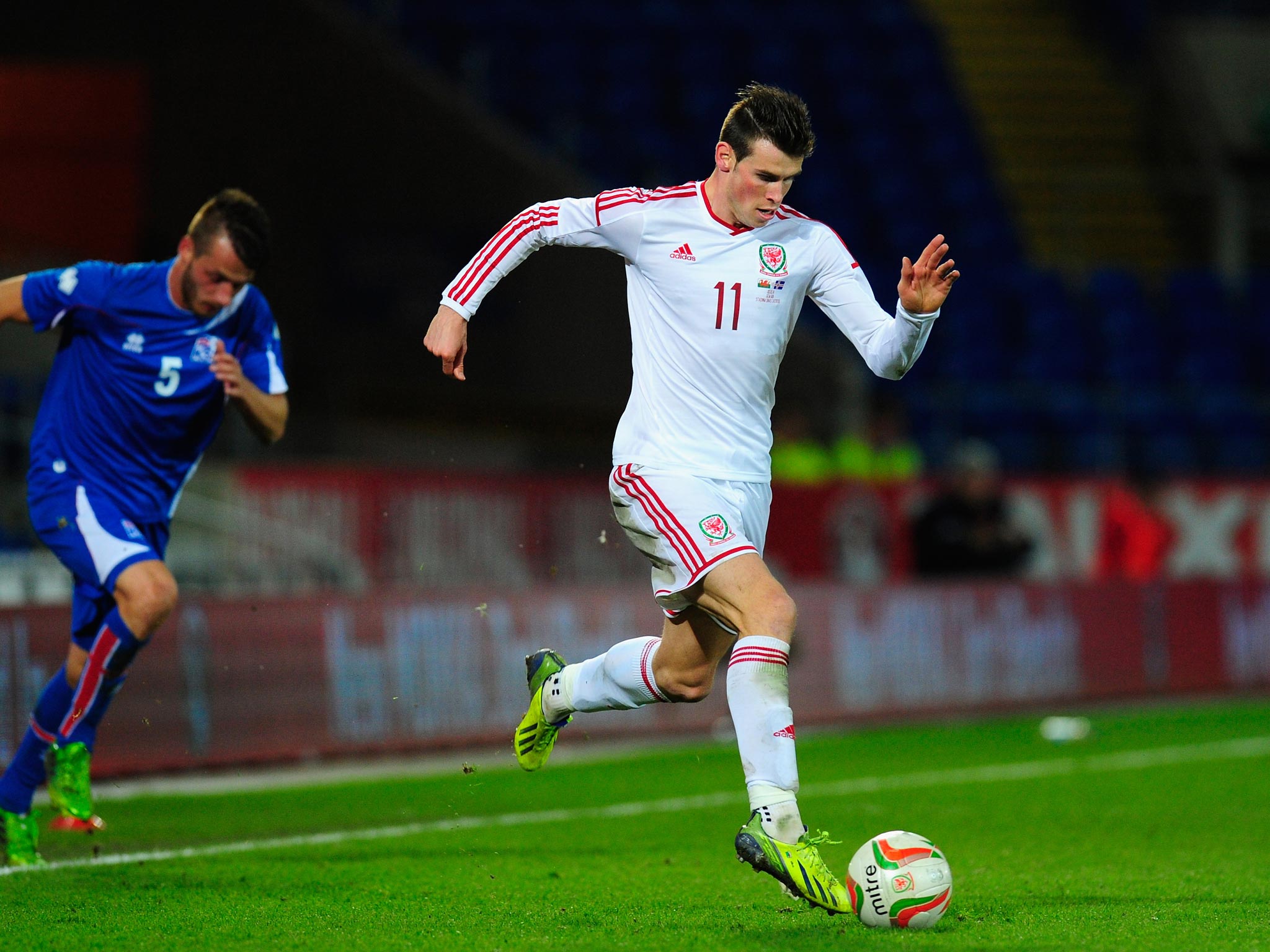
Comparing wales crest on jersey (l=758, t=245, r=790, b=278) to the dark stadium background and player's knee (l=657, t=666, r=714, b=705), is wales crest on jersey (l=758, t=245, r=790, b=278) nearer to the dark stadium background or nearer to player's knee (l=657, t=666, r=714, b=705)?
player's knee (l=657, t=666, r=714, b=705)

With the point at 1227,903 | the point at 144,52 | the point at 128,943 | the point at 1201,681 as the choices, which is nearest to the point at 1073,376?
the point at 1201,681

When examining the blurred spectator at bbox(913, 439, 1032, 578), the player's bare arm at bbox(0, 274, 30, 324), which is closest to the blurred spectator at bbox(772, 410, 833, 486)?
the blurred spectator at bbox(913, 439, 1032, 578)

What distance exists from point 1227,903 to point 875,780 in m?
4.42

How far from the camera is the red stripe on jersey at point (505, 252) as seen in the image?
19.5 feet

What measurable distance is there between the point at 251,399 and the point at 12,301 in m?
0.97

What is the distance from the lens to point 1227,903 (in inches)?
231

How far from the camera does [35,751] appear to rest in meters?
6.99

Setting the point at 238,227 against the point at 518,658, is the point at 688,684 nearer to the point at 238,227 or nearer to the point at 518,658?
the point at 238,227

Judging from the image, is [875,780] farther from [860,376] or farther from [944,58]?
[944,58]

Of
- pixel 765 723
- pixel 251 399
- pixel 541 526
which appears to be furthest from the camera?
pixel 541 526

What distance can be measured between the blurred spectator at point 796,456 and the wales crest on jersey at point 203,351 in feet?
28.4

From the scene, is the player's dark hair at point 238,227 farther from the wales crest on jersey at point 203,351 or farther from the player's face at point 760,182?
the player's face at point 760,182

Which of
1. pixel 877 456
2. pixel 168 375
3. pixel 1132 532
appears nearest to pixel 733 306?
pixel 168 375

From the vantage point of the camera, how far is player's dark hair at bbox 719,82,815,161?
5746mm
